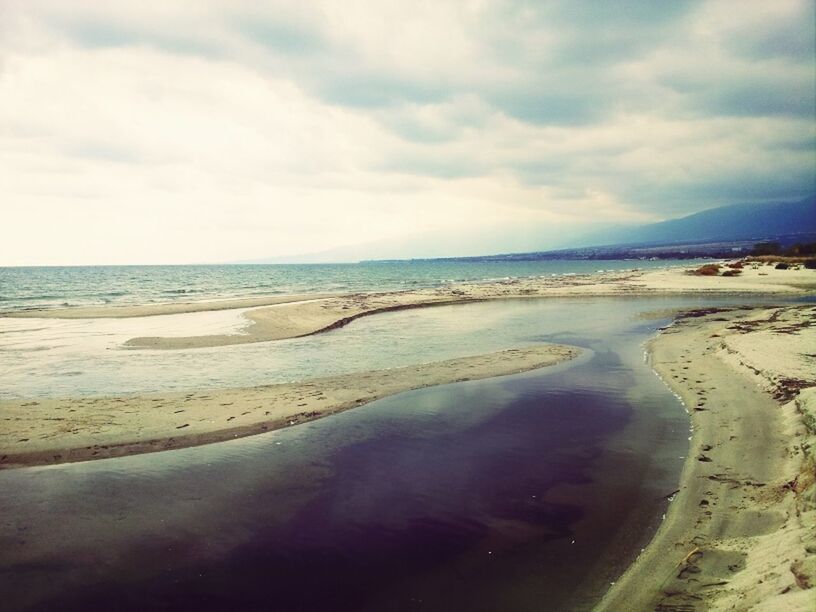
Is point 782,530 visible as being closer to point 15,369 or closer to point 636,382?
point 636,382

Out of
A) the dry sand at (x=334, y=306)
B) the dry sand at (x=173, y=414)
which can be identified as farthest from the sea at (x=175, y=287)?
the dry sand at (x=173, y=414)

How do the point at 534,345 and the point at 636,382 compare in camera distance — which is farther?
the point at 534,345

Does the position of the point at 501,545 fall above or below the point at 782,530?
below

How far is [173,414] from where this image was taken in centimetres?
1395

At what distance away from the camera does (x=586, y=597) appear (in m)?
6.30

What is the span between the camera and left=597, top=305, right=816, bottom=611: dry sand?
5754mm

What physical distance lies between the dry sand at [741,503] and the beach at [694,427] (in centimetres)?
2

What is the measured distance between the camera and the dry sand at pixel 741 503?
575cm

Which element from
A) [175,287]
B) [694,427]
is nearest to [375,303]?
[694,427]

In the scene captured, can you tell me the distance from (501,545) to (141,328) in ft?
110

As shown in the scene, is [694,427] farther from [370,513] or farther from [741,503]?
[370,513]

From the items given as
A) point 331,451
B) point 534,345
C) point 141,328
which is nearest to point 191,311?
point 141,328

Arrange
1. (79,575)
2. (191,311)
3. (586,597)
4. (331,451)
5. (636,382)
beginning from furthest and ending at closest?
(191,311), (636,382), (331,451), (79,575), (586,597)

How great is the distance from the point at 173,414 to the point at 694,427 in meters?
14.8
